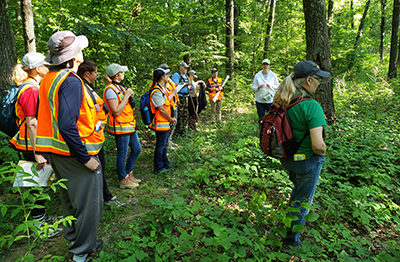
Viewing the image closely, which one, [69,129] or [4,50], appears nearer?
[69,129]

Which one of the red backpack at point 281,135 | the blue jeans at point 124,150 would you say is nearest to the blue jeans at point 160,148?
the blue jeans at point 124,150

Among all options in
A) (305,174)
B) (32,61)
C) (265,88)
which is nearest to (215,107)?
(265,88)

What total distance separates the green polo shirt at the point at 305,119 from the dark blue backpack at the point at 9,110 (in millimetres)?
3312

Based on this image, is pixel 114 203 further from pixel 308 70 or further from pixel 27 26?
pixel 27 26

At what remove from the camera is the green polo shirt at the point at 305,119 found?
92.4 inches

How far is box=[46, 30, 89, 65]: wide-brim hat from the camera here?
2.05 meters

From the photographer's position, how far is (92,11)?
740cm

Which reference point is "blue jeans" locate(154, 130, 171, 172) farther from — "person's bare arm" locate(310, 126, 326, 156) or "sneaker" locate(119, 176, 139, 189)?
"person's bare arm" locate(310, 126, 326, 156)

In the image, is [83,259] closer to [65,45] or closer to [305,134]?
[65,45]

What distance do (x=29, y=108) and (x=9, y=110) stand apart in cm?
47

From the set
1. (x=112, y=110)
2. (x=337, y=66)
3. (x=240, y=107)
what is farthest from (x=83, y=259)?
(x=337, y=66)

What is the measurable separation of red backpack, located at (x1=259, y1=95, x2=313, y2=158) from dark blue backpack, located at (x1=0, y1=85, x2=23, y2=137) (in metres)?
3.09

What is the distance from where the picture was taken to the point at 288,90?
2523 millimetres

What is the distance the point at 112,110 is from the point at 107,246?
6.56ft
